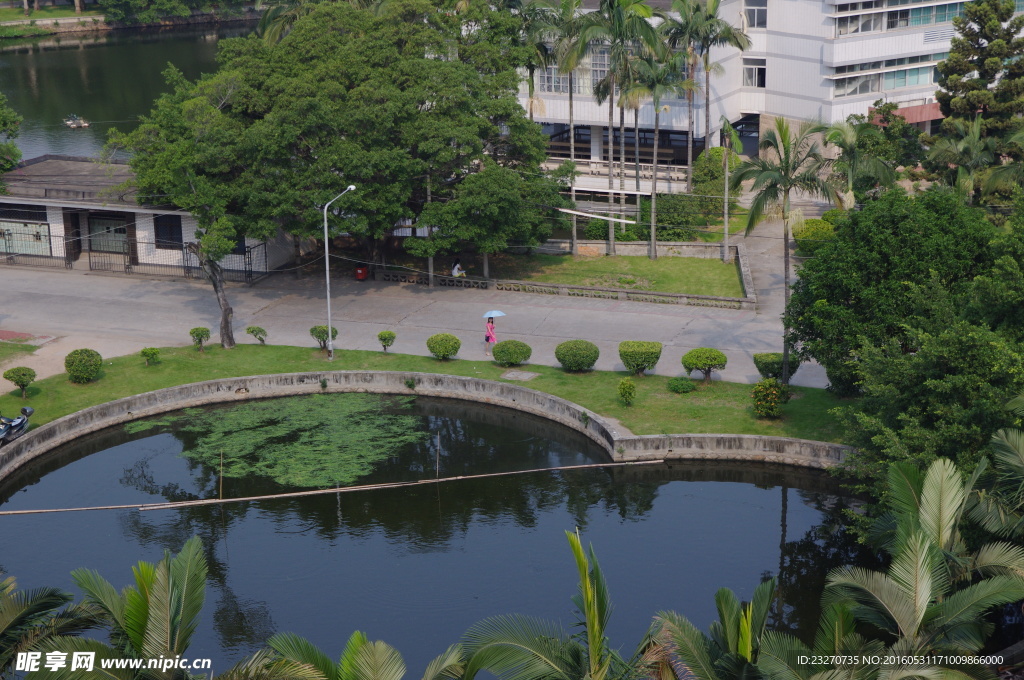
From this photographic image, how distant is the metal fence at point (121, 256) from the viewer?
193 feet

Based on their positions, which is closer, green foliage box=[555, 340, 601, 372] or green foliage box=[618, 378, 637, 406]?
green foliage box=[618, 378, 637, 406]

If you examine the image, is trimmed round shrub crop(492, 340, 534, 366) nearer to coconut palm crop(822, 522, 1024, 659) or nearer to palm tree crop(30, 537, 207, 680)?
coconut palm crop(822, 522, 1024, 659)

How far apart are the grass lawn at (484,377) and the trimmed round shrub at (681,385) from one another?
0.62 ft

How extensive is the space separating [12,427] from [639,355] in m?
22.5

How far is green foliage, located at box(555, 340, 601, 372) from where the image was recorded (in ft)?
150

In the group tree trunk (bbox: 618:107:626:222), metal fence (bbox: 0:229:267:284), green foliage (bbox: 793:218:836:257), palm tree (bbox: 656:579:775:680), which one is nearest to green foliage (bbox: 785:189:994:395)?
palm tree (bbox: 656:579:775:680)

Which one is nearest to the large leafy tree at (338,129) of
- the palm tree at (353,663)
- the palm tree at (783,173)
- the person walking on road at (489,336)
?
the person walking on road at (489,336)

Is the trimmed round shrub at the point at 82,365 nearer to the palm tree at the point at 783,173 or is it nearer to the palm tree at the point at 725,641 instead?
the palm tree at the point at 783,173

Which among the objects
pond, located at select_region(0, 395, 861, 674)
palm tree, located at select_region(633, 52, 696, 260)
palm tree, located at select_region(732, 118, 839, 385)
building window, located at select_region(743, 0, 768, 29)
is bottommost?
pond, located at select_region(0, 395, 861, 674)

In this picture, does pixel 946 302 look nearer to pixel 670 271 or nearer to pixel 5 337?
pixel 670 271

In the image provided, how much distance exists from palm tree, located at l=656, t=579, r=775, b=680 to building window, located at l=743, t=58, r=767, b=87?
180 ft

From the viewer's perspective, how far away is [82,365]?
1769 inches

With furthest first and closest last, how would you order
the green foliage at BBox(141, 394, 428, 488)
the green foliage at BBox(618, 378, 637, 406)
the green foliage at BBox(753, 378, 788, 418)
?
the green foliage at BBox(618, 378, 637, 406)
the green foliage at BBox(753, 378, 788, 418)
the green foliage at BBox(141, 394, 428, 488)

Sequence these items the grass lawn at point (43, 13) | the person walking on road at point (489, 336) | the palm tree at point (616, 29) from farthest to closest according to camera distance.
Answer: the grass lawn at point (43, 13), the palm tree at point (616, 29), the person walking on road at point (489, 336)
